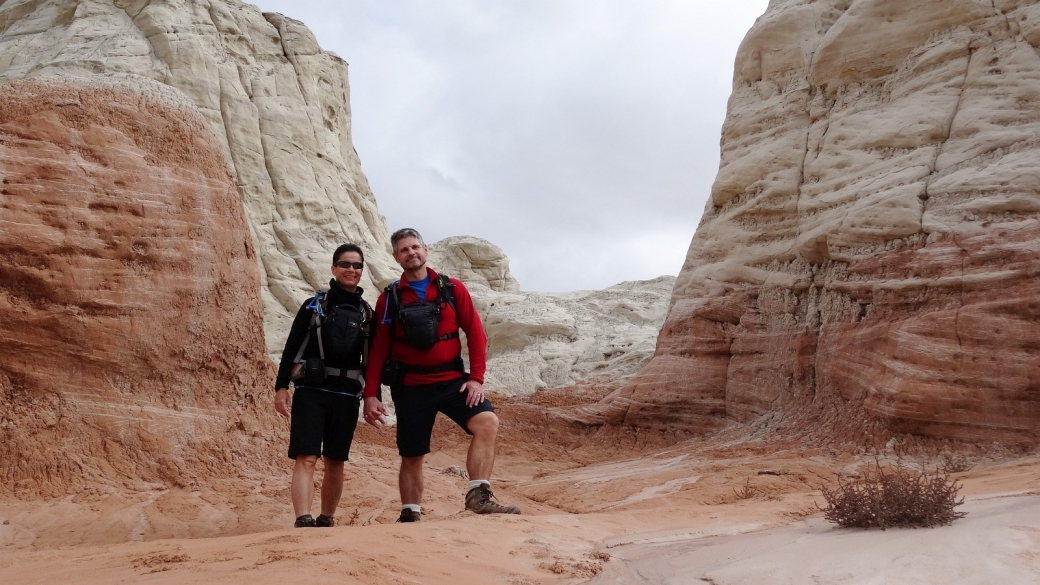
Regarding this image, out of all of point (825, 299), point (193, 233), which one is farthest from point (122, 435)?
point (825, 299)

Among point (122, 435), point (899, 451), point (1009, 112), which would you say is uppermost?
point (1009, 112)

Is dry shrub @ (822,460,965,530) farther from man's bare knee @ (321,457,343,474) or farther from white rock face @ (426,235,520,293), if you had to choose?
white rock face @ (426,235,520,293)

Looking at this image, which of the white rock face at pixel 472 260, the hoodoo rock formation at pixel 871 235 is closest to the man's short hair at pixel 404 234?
the hoodoo rock formation at pixel 871 235

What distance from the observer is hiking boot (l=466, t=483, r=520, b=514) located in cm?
525

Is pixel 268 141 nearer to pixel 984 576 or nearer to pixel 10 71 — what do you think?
pixel 10 71

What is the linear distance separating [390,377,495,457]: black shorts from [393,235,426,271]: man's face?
2.60 ft

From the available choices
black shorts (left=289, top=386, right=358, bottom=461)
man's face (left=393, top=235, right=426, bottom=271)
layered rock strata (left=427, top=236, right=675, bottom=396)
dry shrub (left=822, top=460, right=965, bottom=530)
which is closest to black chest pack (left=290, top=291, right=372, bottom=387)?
black shorts (left=289, top=386, right=358, bottom=461)

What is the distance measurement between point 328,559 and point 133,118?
5505 mm

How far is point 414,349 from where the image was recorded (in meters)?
5.39

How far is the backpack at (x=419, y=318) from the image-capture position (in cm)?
523

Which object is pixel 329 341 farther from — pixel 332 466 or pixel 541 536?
pixel 541 536

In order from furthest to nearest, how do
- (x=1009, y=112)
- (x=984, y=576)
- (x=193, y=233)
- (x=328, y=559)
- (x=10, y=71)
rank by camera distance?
(x=10, y=71) < (x=1009, y=112) < (x=193, y=233) < (x=328, y=559) < (x=984, y=576)

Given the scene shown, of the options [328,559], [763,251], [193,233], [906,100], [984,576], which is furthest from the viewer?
[763,251]

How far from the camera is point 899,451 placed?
9.20m
